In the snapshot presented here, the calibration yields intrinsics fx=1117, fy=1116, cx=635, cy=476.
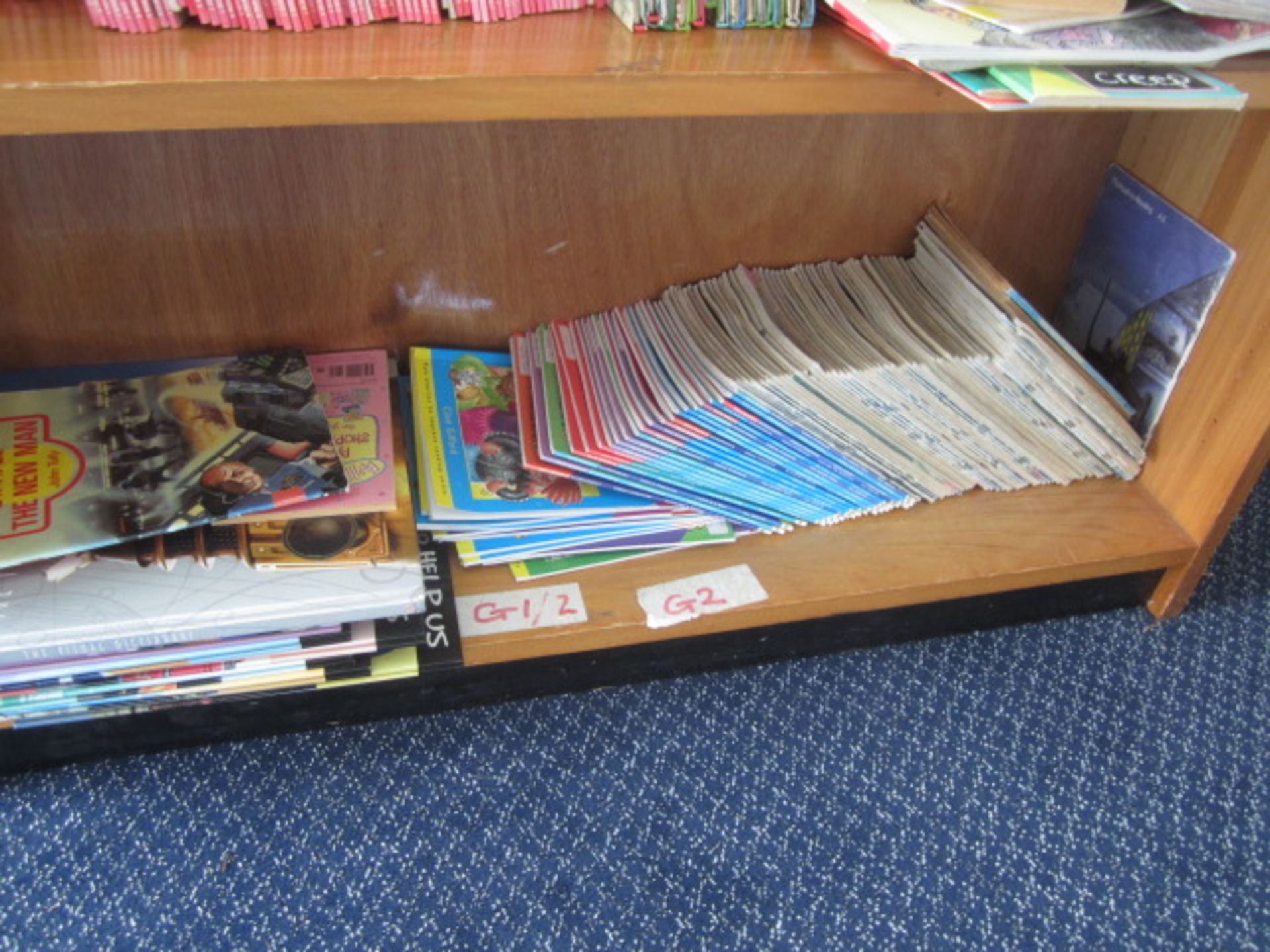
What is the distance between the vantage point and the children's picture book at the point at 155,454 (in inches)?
33.4

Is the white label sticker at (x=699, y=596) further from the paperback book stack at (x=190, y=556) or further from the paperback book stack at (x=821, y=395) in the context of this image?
the paperback book stack at (x=190, y=556)

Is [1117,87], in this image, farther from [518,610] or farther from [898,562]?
[518,610]

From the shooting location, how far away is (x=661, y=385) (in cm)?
98

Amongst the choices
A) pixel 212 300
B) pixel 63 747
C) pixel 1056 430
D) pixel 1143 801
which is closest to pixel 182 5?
pixel 212 300

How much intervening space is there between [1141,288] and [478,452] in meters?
0.68

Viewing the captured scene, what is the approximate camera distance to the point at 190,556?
0.89m

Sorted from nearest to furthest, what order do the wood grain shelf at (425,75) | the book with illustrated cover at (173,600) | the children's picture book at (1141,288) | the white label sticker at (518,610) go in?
the wood grain shelf at (425,75)
the book with illustrated cover at (173,600)
the white label sticker at (518,610)
the children's picture book at (1141,288)

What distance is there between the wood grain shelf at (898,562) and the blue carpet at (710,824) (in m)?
0.09

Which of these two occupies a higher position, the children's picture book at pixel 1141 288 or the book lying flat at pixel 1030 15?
the book lying flat at pixel 1030 15

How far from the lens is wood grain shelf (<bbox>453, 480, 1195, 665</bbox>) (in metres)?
0.97

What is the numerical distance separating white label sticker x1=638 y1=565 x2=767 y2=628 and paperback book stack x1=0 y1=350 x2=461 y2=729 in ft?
0.57

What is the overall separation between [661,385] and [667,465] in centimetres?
7

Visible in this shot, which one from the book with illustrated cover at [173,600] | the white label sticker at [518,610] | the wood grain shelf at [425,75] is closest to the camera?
the wood grain shelf at [425,75]

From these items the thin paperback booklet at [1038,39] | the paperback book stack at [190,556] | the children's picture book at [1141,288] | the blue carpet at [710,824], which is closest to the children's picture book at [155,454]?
the paperback book stack at [190,556]
